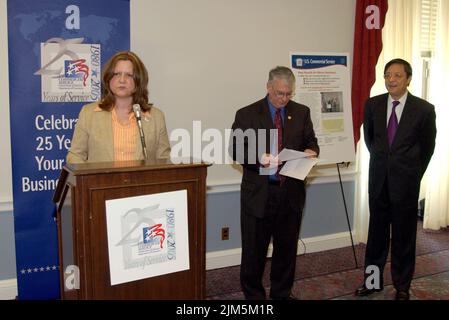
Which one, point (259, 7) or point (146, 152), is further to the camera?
point (259, 7)

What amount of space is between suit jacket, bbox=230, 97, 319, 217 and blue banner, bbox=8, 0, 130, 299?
1.19 m

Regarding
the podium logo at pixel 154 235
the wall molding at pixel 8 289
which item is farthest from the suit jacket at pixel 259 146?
the wall molding at pixel 8 289

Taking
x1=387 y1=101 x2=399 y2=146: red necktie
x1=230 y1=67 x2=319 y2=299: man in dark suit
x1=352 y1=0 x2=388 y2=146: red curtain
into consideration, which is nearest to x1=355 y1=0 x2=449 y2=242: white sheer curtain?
x1=352 y1=0 x2=388 y2=146: red curtain

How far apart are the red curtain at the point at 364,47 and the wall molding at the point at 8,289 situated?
339 centimetres

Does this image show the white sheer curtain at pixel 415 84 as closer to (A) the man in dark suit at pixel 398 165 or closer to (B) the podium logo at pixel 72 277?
(A) the man in dark suit at pixel 398 165

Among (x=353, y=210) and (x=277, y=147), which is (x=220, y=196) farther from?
(x=353, y=210)

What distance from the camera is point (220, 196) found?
433 cm

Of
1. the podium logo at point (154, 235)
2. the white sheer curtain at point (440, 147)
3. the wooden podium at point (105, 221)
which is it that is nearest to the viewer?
the wooden podium at point (105, 221)

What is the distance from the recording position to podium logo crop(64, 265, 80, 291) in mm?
1821

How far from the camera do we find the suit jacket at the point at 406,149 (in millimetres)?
3418

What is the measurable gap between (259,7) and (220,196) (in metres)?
1.77

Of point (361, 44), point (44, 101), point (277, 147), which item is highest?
point (361, 44)

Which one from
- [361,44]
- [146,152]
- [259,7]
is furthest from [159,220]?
[361,44]

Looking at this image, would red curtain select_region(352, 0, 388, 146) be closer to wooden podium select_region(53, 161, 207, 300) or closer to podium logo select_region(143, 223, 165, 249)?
wooden podium select_region(53, 161, 207, 300)
